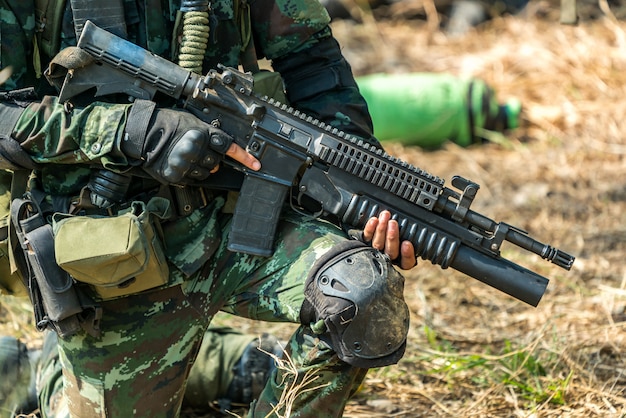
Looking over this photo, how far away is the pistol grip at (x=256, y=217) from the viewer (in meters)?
3.32

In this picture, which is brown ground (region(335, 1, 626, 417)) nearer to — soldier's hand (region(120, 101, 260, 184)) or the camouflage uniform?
the camouflage uniform

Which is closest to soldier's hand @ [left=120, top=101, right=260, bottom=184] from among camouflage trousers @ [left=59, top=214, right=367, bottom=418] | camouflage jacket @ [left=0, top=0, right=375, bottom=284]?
camouflage jacket @ [left=0, top=0, right=375, bottom=284]

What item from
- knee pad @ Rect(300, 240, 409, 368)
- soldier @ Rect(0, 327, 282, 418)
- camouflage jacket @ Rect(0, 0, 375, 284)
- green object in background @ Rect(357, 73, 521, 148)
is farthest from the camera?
green object in background @ Rect(357, 73, 521, 148)

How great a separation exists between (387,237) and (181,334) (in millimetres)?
823

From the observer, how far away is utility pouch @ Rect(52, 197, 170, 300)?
3.09 meters

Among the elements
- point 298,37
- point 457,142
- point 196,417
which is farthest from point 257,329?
point 457,142

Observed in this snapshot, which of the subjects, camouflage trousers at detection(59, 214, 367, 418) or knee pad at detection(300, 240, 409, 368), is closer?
knee pad at detection(300, 240, 409, 368)

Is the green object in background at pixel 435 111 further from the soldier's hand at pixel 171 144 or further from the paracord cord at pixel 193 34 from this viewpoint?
the soldier's hand at pixel 171 144

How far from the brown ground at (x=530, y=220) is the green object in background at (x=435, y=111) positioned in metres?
0.13

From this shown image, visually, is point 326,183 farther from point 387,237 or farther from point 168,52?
point 168,52

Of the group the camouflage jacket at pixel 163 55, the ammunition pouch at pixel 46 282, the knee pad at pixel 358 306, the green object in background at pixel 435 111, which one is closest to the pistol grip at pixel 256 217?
the camouflage jacket at pixel 163 55

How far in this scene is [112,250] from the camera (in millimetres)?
3088

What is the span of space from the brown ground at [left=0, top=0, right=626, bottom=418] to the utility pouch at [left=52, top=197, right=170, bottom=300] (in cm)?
120

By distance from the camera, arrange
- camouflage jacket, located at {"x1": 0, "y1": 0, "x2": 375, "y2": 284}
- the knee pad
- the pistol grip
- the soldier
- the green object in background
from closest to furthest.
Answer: the knee pad → camouflage jacket, located at {"x1": 0, "y1": 0, "x2": 375, "y2": 284} → the pistol grip → the soldier → the green object in background
